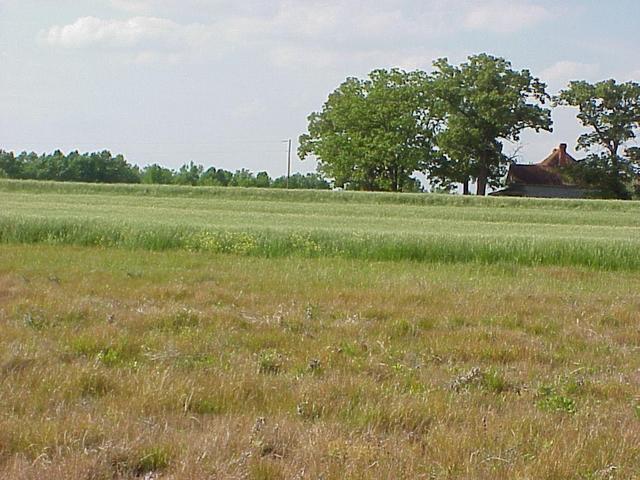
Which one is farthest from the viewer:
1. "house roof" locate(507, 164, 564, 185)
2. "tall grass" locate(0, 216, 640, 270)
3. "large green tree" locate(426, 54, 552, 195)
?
"house roof" locate(507, 164, 564, 185)

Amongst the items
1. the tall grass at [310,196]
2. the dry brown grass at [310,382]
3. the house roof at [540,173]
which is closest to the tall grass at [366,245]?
A: the dry brown grass at [310,382]

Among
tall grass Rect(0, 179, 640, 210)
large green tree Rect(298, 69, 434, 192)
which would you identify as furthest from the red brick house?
tall grass Rect(0, 179, 640, 210)

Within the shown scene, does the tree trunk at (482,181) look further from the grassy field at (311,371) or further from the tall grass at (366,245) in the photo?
the grassy field at (311,371)

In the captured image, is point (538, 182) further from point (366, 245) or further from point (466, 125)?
point (366, 245)

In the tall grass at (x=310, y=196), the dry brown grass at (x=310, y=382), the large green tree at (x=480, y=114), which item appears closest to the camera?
the dry brown grass at (x=310, y=382)

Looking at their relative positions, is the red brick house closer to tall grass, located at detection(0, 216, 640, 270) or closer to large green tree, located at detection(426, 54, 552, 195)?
large green tree, located at detection(426, 54, 552, 195)

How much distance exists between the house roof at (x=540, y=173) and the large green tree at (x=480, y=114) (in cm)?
1326

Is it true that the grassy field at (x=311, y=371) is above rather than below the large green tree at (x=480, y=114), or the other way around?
below

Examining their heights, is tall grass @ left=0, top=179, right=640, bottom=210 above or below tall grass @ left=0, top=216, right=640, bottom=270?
above

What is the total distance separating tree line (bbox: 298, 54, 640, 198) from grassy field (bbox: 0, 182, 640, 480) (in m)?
49.8

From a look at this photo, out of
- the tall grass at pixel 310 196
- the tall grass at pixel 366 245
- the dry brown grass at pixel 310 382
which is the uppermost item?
the tall grass at pixel 310 196

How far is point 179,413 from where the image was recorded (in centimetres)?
462

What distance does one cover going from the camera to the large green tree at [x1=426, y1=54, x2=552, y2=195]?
60.4 m

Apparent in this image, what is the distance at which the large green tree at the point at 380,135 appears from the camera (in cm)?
6238
